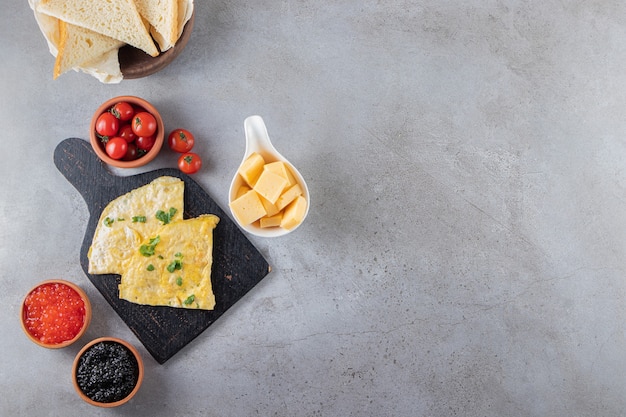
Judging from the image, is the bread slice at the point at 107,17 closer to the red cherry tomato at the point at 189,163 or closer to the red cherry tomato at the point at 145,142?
the red cherry tomato at the point at 145,142

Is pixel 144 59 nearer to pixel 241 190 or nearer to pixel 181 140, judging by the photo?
pixel 181 140

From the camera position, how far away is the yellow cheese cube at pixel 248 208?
3.01 m

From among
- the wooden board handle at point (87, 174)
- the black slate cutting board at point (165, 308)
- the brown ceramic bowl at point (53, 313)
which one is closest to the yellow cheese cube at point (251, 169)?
the black slate cutting board at point (165, 308)

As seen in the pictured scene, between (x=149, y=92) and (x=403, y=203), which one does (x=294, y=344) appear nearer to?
(x=403, y=203)

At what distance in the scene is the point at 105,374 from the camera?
303 centimetres

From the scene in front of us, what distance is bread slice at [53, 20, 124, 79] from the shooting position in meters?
2.78

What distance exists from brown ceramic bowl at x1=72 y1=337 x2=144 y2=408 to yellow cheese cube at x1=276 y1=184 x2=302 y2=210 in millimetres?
1185

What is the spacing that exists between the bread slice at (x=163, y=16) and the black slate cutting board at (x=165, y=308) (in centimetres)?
78

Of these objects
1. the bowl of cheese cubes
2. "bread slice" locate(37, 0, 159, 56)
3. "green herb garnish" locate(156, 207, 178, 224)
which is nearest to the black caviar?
"green herb garnish" locate(156, 207, 178, 224)

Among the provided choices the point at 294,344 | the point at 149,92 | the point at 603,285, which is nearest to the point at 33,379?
the point at 294,344

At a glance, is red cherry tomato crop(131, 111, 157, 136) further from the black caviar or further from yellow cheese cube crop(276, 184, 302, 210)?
the black caviar

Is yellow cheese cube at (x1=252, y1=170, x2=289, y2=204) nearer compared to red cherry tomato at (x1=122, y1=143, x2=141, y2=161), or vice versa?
yellow cheese cube at (x1=252, y1=170, x2=289, y2=204)

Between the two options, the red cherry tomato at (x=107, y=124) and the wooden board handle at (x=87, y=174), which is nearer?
the red cherry tomato at (x=107, y=124)

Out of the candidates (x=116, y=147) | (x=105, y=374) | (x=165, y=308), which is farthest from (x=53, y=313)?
(x=116, y=147)
